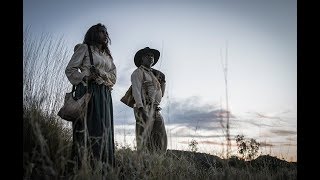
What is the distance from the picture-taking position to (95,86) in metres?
3.94

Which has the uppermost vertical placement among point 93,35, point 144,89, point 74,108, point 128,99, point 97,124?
point 93,35

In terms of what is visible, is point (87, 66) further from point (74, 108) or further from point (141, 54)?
point (141, 54)

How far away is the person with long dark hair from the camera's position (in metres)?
3.82

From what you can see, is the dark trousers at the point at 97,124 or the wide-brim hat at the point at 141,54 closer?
the dark trousers at the point at 97,124

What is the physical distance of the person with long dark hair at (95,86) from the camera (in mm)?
3820

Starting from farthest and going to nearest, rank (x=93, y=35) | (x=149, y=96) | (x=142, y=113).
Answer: (x=149, y=96) < (x=142, y=113) < (x=93, y=35)

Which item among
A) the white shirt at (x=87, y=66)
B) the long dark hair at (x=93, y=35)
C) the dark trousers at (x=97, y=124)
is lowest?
the dark trousers at (x=97, y=124)

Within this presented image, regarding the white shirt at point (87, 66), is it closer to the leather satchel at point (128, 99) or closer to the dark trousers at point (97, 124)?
the dark trousers at point (97, 124)

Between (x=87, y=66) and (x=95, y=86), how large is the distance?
0.18 meters

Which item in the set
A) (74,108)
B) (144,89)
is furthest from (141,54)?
(74,108)

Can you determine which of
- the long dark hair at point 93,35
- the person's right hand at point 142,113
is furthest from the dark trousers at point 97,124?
the person's right hand at point 142,113

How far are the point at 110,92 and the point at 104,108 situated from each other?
202mm

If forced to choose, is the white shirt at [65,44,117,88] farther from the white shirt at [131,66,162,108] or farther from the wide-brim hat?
the wide-brim hat
